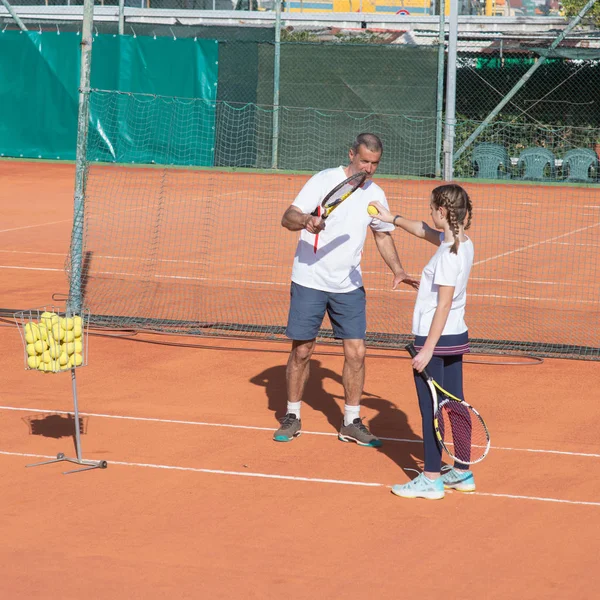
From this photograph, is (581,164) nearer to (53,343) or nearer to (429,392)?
(429,392)

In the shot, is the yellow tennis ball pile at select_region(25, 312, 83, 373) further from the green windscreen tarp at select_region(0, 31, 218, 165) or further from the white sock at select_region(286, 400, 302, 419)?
the green windscreen tarp at select_region(0, 31, 218, 165)

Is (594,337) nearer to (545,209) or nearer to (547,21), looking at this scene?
(545,209)

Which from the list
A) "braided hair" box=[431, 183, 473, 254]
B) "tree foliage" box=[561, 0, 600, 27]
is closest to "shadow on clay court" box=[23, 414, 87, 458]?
"braided hair" box=[431, 183, 473, 254]

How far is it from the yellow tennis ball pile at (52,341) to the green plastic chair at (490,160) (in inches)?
773

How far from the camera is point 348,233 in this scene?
7184mm

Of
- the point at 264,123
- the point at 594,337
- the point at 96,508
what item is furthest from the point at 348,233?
the point at 264,123

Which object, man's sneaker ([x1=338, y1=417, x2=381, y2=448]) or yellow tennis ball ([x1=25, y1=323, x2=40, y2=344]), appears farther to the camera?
man's sneaker ([x1=338, y1=417, x2=381, y2=448])

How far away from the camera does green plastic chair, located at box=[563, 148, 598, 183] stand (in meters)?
24.8

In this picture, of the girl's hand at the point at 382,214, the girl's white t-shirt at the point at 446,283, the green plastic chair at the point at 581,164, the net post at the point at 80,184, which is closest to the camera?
the girl's white t-shirt at the point at 446,283

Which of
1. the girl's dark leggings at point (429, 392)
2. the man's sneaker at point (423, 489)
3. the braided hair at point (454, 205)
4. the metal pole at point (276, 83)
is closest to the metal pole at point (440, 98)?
the metal pole at point (276, 83)

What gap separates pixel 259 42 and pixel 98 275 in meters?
14.7

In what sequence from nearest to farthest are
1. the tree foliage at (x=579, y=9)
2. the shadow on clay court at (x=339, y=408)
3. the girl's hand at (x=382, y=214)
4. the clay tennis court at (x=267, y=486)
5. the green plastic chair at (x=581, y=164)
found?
the clay tennis court at (x=267, y=486) → the girl's hand at (x=382, y=214) → the shadow on clay court at (x=339, y=408) → the green plastic chair at (x=581, y=164) → the tree foliage at (x=579, y=9)

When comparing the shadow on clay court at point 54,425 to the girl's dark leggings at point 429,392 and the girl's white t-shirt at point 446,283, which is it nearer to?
the girl's dark leggings at point 429,392

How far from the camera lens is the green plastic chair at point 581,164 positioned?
24.8 m
